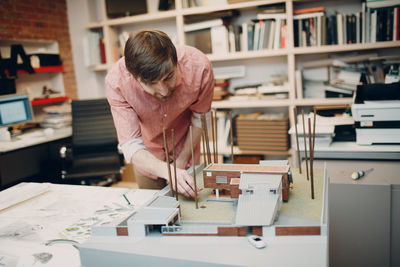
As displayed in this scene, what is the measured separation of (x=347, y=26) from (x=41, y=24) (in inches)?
116

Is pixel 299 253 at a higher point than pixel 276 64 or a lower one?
lower

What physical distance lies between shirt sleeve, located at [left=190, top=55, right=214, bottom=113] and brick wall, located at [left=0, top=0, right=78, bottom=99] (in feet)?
7.93

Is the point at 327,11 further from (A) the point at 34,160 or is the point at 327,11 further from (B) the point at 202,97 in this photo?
(A) the point at 34,160

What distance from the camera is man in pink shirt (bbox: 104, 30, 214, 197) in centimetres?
121

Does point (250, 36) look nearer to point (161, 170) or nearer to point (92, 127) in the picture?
point (92, 127)

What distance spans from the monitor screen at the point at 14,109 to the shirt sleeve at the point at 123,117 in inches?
75.7

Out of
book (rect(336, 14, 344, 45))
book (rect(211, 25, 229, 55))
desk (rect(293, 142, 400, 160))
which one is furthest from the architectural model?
book (rect(211, 25, 229, 55))

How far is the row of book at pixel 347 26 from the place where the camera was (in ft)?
8.59

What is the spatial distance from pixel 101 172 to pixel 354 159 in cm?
192

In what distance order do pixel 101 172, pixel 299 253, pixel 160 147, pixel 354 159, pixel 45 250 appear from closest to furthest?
1. pixel 299 253
2. pixel 45 250
3. pixel 160 147
4. pixel 354 159
5. pixel 101 172

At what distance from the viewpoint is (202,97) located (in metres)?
1.69

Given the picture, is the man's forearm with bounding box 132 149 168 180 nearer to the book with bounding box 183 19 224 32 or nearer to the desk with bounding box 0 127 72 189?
the desk with bounding box 0 127 72 189

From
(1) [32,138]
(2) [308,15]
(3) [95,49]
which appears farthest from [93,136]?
(2) [308,15]

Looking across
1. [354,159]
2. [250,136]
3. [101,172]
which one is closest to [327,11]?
[250,136]
